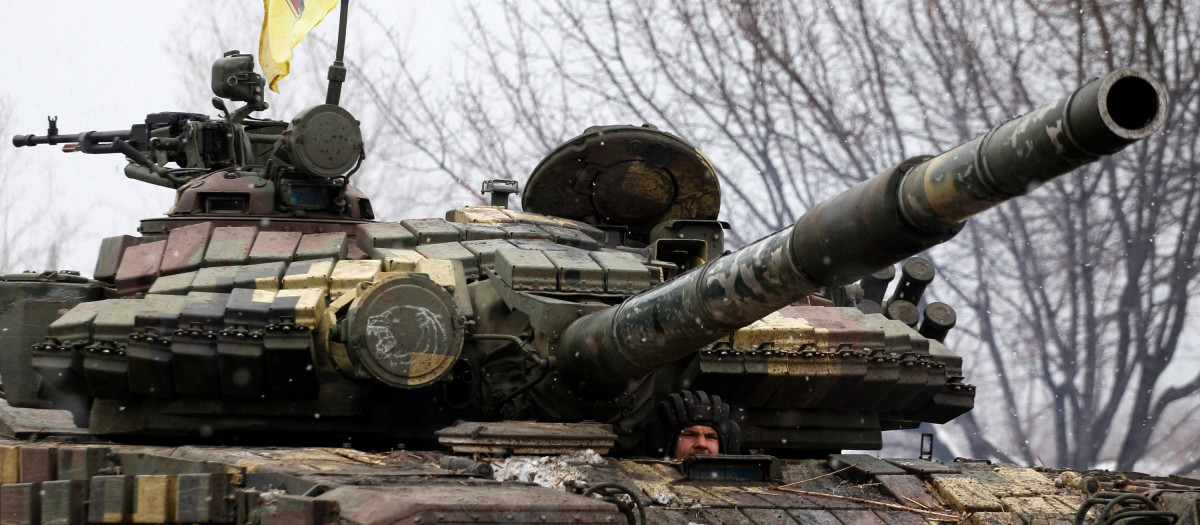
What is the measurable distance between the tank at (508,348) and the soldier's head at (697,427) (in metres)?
0.04

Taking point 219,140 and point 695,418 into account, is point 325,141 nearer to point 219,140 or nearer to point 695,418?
point 219,140

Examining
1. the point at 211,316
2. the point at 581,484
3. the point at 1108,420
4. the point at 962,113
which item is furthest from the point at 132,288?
the point at 1108,420

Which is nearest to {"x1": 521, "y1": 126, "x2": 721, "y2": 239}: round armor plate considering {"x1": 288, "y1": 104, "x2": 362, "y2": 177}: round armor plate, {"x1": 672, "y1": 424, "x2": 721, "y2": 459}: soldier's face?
{"x1": 288, "y1": 104, "x2": 362, "y2": 177}: round armor plate

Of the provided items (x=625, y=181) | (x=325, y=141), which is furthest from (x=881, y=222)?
(x=625, y=181)

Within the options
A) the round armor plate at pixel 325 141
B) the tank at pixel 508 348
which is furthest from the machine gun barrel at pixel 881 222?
the round armor plate at pixel 325 141

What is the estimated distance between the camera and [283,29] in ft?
43.0

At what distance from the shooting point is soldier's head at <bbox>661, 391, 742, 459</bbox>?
9.30m

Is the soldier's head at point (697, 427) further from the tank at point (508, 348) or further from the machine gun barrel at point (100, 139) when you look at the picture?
the machine gun barrel at point (100, 139)

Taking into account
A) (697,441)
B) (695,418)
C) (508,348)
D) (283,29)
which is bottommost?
(697,441)

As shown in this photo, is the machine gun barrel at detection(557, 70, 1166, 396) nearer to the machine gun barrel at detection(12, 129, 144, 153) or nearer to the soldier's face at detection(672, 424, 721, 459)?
the soldier's face at detection(672, 424, 721, 459)

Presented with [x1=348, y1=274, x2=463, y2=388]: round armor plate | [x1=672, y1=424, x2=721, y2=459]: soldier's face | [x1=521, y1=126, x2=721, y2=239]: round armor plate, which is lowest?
[x1=672, y1=424, x2=721, y2=459]: soldier's face

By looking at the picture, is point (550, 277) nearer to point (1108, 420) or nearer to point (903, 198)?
point (903, 198)

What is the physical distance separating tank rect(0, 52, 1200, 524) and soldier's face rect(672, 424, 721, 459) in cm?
11

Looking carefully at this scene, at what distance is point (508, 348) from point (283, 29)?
499cm
